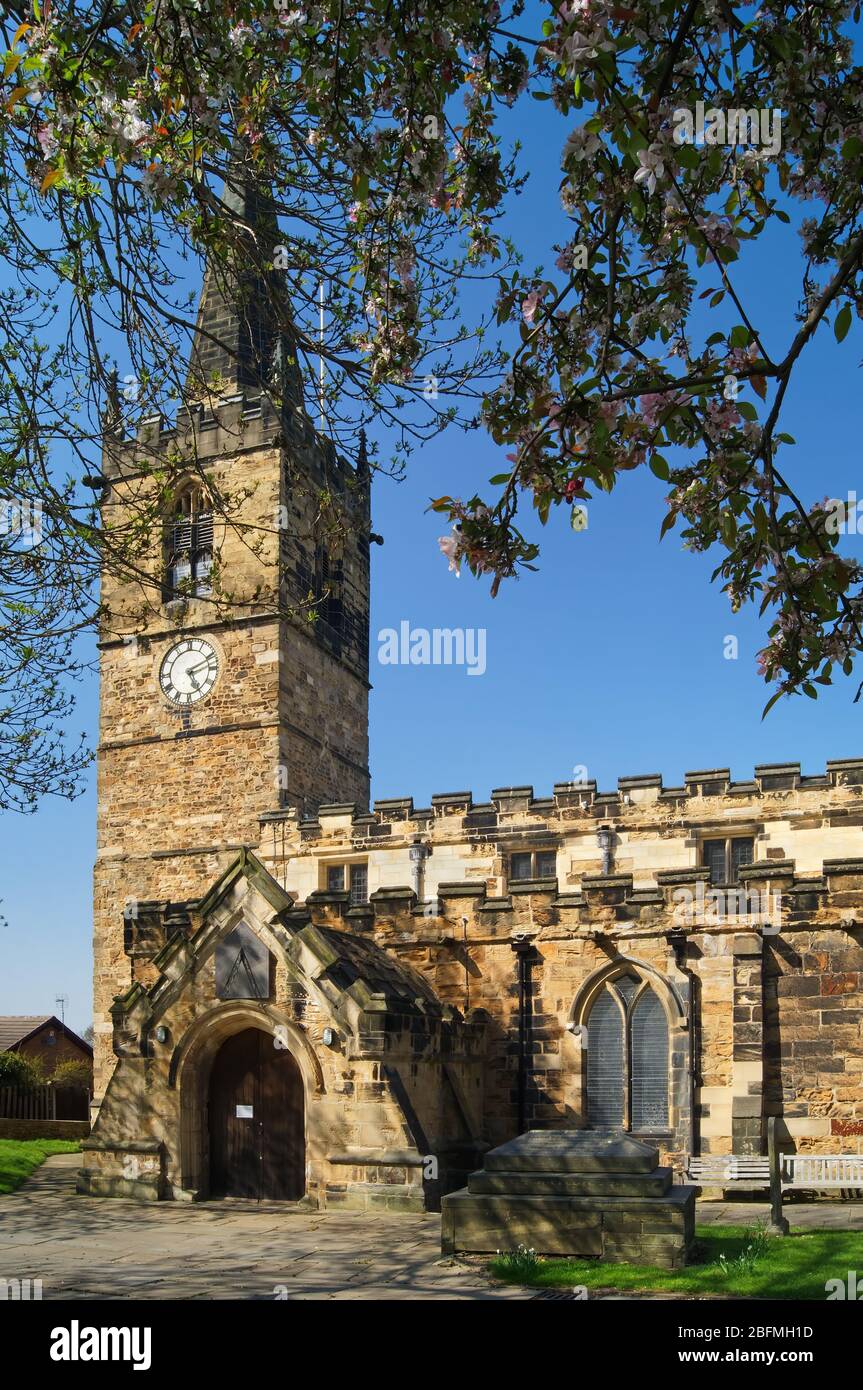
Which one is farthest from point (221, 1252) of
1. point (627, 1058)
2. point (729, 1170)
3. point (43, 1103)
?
point (43, 1103)

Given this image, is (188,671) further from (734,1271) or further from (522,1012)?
(734,1271)

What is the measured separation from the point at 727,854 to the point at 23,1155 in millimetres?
12596

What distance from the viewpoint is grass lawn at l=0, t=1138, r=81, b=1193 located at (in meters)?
19.1

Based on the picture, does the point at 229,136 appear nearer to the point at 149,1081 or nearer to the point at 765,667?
the point at 765,667

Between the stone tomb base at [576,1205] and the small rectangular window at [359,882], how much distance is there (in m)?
14.5

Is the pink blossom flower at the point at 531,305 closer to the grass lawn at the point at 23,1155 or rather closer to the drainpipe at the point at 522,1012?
the drainpipe at the point at 522,1012

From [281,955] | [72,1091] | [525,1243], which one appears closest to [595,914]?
[281,955]

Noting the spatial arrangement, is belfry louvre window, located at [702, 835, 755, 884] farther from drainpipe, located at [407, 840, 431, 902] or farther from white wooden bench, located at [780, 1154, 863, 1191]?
white wooden bench, located at [780, 1154, 863, 1191]

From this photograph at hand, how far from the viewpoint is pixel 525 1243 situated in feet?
38.4

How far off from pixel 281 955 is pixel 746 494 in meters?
12.4

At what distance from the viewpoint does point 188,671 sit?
30734mm

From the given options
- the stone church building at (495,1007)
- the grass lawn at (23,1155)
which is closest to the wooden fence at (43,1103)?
the grass lawn at (23,1155)

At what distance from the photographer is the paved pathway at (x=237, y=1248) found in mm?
10430

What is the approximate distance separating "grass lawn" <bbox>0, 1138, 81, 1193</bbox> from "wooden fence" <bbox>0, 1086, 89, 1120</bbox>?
62.8 inches
